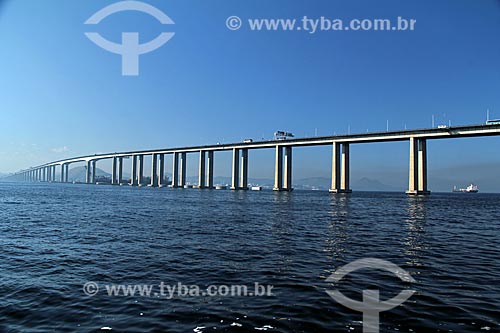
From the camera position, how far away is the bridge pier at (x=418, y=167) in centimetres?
9831

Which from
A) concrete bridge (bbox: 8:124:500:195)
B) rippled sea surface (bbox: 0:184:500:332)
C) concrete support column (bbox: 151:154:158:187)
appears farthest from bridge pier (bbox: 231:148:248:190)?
rippled sea surface (bbox: 0:184:500:332)

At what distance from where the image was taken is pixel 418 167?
325 feet

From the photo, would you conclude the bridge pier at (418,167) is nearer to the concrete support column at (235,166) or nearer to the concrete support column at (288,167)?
the concrete support column at (288,167)

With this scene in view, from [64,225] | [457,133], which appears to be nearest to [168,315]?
[64,225]

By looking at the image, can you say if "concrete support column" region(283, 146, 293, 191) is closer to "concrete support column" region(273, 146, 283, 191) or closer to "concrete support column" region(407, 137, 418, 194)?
"concrete support column" region(273, 146, 283, 191)

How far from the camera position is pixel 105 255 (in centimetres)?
1348

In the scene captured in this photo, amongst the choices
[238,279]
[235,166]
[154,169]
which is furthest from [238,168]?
[238,279]

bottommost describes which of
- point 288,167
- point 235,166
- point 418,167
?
point 418,167

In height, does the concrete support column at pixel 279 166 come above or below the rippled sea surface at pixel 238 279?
above

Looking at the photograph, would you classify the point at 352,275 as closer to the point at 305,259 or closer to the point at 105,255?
the point at 305,259

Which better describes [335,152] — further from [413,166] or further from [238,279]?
Answer: [238,279]

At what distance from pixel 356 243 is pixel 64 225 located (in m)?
19.9

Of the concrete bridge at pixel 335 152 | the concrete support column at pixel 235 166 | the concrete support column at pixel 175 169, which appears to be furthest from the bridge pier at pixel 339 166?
the concrete support column at pixel 175 169

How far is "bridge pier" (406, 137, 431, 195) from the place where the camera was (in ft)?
323
